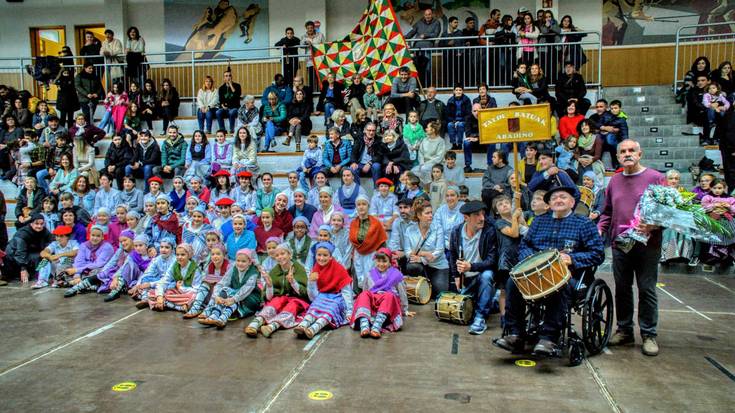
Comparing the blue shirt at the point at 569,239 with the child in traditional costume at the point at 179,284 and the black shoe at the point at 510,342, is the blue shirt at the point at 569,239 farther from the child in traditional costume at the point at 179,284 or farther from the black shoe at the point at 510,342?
the child in traditional costume at the point at 179,284

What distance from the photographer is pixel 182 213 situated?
38.1 ft

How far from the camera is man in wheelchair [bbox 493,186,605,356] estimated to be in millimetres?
5527

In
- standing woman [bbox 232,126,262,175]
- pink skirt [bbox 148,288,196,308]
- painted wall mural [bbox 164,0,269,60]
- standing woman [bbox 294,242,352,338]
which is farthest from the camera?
painted wall mural [bbox 164,0,269,60]

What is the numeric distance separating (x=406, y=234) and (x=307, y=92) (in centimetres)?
664

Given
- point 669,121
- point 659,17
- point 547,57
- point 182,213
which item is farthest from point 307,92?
point 659,17

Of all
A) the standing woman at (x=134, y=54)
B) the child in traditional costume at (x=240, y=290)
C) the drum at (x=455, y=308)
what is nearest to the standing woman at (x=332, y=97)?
the standing woman at (x=134, y=54)

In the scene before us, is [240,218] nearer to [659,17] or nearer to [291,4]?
[291,4]

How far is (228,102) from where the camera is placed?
15180mm

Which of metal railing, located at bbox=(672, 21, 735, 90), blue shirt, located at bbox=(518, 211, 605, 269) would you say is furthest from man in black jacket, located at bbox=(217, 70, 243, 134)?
blue shirt, located at bbox=(518, 211, 605, 269)

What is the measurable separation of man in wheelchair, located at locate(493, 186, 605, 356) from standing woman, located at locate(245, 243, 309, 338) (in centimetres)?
247

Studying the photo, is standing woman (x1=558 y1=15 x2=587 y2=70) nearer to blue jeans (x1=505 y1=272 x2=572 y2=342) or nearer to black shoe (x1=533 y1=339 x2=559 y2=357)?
blue jeans (x1=505 y1=272 x2=572 y2=342)

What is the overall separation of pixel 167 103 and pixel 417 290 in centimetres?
998

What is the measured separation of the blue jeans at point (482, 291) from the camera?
23.1 feet

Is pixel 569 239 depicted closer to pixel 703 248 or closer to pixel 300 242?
pixel 300 242
